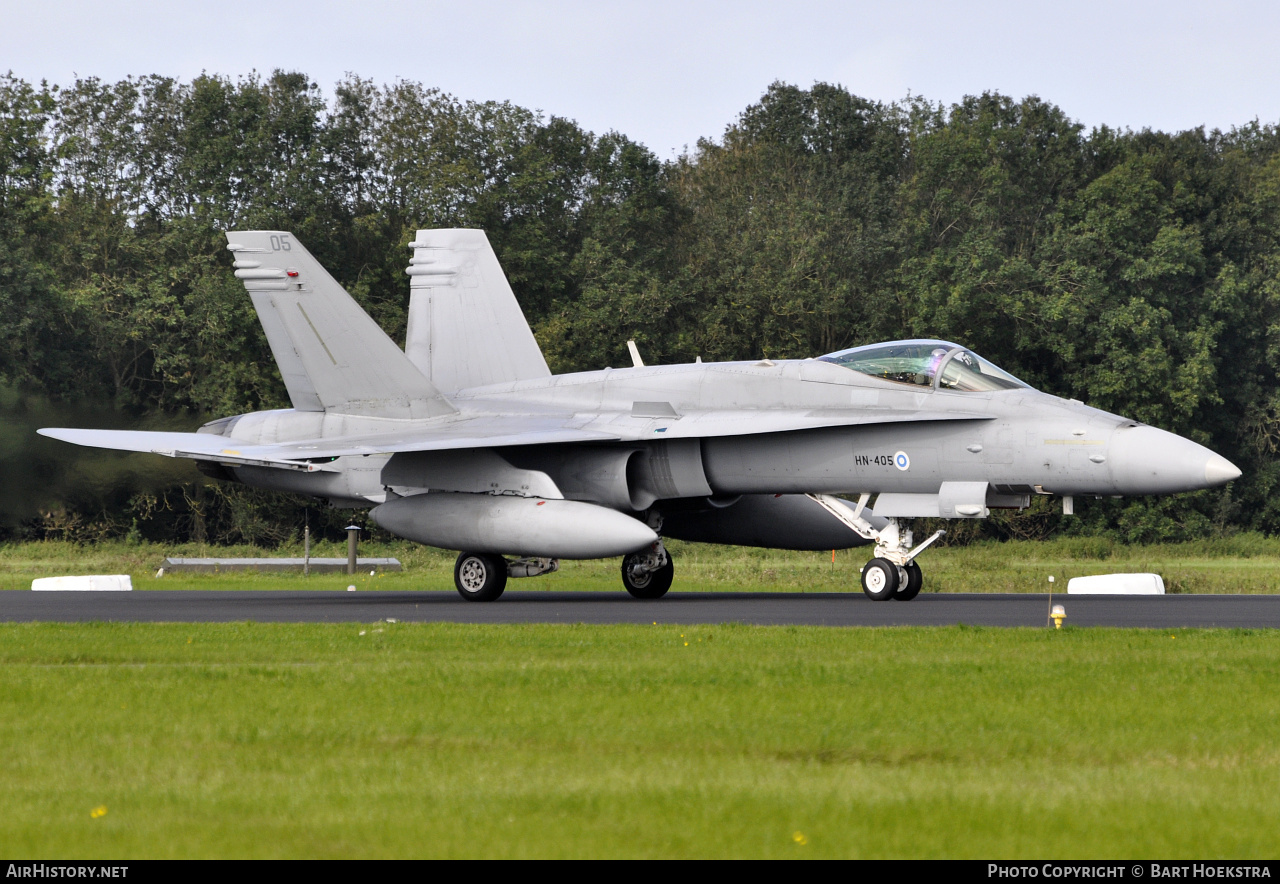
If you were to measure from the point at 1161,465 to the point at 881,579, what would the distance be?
3231mm

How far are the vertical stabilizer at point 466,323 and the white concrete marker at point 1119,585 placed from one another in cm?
817

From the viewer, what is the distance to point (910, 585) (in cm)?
1588

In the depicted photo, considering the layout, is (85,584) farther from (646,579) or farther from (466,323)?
(646,579)

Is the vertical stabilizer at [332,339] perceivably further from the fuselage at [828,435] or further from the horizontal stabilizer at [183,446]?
the horizontal stabilizer at [183,446]

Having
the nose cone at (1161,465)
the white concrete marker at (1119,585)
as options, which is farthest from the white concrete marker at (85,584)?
the nose cone at (1161,465)

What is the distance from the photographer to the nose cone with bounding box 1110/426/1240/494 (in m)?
14.0

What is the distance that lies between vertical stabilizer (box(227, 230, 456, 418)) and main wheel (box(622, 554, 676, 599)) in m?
3.26

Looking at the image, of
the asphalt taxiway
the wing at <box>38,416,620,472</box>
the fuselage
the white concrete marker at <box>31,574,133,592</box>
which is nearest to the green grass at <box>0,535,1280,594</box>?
the white concrete marker at <box>31,574,133,592</box>

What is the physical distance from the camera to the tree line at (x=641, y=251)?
3881 cm

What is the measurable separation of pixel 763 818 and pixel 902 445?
11.7 meters

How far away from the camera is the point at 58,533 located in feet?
104

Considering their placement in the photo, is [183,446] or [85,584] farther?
[85,584]

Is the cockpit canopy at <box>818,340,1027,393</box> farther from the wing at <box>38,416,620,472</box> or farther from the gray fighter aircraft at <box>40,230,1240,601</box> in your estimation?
the wing at <box>38,416,620,472</box>

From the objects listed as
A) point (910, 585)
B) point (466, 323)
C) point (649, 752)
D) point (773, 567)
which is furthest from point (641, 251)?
point (649, 752)
